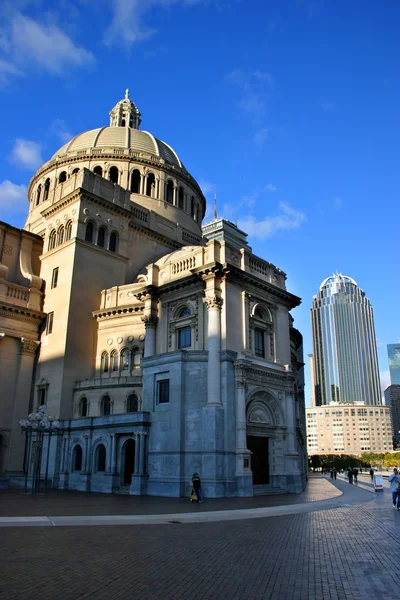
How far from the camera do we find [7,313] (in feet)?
153

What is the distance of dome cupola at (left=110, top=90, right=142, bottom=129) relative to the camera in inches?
2955

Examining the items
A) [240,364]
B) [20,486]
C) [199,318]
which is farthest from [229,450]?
[20,486]

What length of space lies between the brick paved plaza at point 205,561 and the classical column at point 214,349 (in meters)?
15.0

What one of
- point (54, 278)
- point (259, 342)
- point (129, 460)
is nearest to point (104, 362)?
point (54, 278)

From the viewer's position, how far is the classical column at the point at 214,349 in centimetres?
3394

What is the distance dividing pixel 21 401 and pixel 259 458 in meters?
22.2

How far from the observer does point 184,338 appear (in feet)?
128

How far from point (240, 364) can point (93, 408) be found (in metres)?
15.5

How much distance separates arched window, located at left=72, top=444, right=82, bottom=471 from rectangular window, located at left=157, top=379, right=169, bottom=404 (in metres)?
9.61

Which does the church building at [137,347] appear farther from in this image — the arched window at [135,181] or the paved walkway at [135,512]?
the paved walkway at [135,512]

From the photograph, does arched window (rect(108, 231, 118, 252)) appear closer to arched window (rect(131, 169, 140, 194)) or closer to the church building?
the church building

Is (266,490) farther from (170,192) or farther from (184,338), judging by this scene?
(170,192)

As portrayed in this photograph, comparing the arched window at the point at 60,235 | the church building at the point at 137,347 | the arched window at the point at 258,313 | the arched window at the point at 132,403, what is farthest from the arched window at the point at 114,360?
the arched window at the point at 258,313

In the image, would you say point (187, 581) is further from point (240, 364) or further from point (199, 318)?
point (199, 318)
